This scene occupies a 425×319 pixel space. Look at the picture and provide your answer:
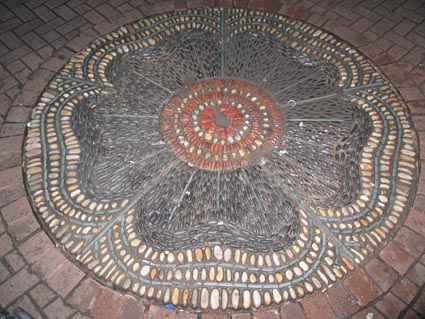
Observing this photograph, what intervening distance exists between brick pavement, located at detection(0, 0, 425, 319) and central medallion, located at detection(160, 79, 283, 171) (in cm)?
100

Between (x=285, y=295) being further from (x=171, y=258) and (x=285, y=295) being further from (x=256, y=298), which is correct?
(x=171, y=258)

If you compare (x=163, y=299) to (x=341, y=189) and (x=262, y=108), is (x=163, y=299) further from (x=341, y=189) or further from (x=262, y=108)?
(x=262, y=108)

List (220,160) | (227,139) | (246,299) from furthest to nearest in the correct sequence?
(227,139), (220,160), (246,299)

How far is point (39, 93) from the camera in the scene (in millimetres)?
2916

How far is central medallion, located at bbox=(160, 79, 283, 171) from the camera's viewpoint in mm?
2654

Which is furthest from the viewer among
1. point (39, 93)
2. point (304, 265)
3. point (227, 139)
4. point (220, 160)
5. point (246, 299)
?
point (39, 93)

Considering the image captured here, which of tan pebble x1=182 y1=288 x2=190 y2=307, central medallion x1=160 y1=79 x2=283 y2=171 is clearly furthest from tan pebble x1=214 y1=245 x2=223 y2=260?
central medallion x1=160 y1=79 x2=283 y2=171

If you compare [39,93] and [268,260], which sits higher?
[268,260]

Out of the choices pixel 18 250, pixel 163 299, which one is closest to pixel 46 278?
pixel 18 250

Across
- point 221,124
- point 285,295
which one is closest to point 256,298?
point 285,295

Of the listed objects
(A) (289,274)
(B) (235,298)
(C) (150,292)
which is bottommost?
(C) (150,292)

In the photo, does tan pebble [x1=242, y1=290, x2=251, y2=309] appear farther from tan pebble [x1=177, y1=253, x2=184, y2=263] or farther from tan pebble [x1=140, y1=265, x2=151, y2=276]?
tan pebble [x1=140, y1=265, x2=151, y2=276]

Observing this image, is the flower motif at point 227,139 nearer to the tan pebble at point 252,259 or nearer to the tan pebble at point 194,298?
the tan pebble at point 252,259

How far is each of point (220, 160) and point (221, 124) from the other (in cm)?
32
